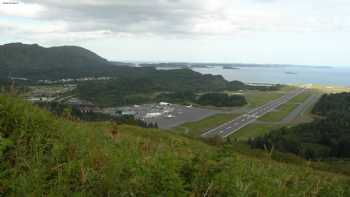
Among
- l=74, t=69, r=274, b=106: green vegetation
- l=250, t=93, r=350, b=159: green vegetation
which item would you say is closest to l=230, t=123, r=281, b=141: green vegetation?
l=250, t=93, r=350, b=159: green vegetation

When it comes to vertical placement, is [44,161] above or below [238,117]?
above

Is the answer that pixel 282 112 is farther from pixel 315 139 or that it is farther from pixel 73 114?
pixel 73 114

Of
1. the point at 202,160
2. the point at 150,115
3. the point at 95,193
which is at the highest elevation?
the point at 202,160

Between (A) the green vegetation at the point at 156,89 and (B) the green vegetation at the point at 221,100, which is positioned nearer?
(B) the green vegetation at the point at 221,100

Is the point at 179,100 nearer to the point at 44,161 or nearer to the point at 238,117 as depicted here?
the point at 238,117

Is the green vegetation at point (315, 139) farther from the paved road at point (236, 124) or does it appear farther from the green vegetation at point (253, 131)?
the paved road at point (236, 124)

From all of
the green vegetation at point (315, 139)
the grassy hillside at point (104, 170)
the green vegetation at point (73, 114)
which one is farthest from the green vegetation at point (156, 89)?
the grassy hillside at point (104, 170)

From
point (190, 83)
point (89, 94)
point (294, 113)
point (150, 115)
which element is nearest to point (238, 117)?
point (294, 113)
